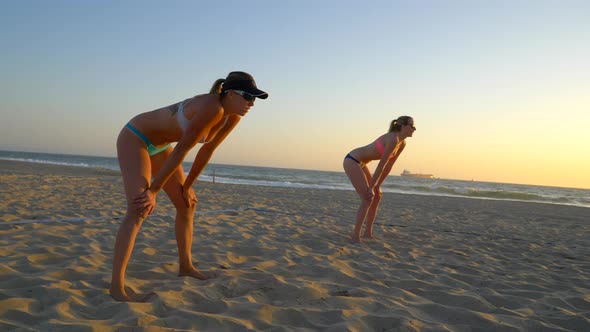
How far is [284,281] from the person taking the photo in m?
2.87

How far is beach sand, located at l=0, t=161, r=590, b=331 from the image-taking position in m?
2.10

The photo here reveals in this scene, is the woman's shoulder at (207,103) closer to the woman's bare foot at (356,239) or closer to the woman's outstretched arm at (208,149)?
the woman's outstretched arm at (208,149)

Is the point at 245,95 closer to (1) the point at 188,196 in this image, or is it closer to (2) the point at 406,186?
(1) the point at 188,196

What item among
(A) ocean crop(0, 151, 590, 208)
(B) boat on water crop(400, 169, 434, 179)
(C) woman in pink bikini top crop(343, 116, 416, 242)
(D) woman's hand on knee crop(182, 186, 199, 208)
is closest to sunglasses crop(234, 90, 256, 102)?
(D) woman's hand on knee crop(182, 186, 199, 208)

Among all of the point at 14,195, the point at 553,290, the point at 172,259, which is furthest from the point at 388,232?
the point at 14,195

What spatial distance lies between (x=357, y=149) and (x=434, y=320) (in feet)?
9.44

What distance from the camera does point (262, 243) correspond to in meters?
4.27

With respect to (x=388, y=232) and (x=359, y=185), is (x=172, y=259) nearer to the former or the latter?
(x=359, y=185)

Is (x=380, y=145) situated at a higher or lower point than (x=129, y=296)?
higher

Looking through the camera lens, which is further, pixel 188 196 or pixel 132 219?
pixel 188 196

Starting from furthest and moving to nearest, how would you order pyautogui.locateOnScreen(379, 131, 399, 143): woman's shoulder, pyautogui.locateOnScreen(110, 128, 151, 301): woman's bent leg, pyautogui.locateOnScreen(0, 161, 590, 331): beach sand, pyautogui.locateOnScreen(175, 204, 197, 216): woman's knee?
pyautogui.locateOnScreen(379, 131, 399, 143): woman's shoulder, pyautogui.locateOnScreen(175, 204, 197, 216): woman's knee, pyautogui.locateOnScreen(110, 128, 151, 301): woman's bent leg, pyautogui.locateOnScreen(0, 161, 590, 331): beach sand

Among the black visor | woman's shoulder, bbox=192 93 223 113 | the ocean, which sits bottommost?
the ocean

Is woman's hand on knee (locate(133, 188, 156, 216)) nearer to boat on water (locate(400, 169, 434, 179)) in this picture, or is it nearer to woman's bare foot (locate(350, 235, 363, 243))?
woman's bare foot (locate(350, 235, 363, 243))

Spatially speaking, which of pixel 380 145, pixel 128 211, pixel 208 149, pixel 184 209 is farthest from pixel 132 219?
pixel 380 145
